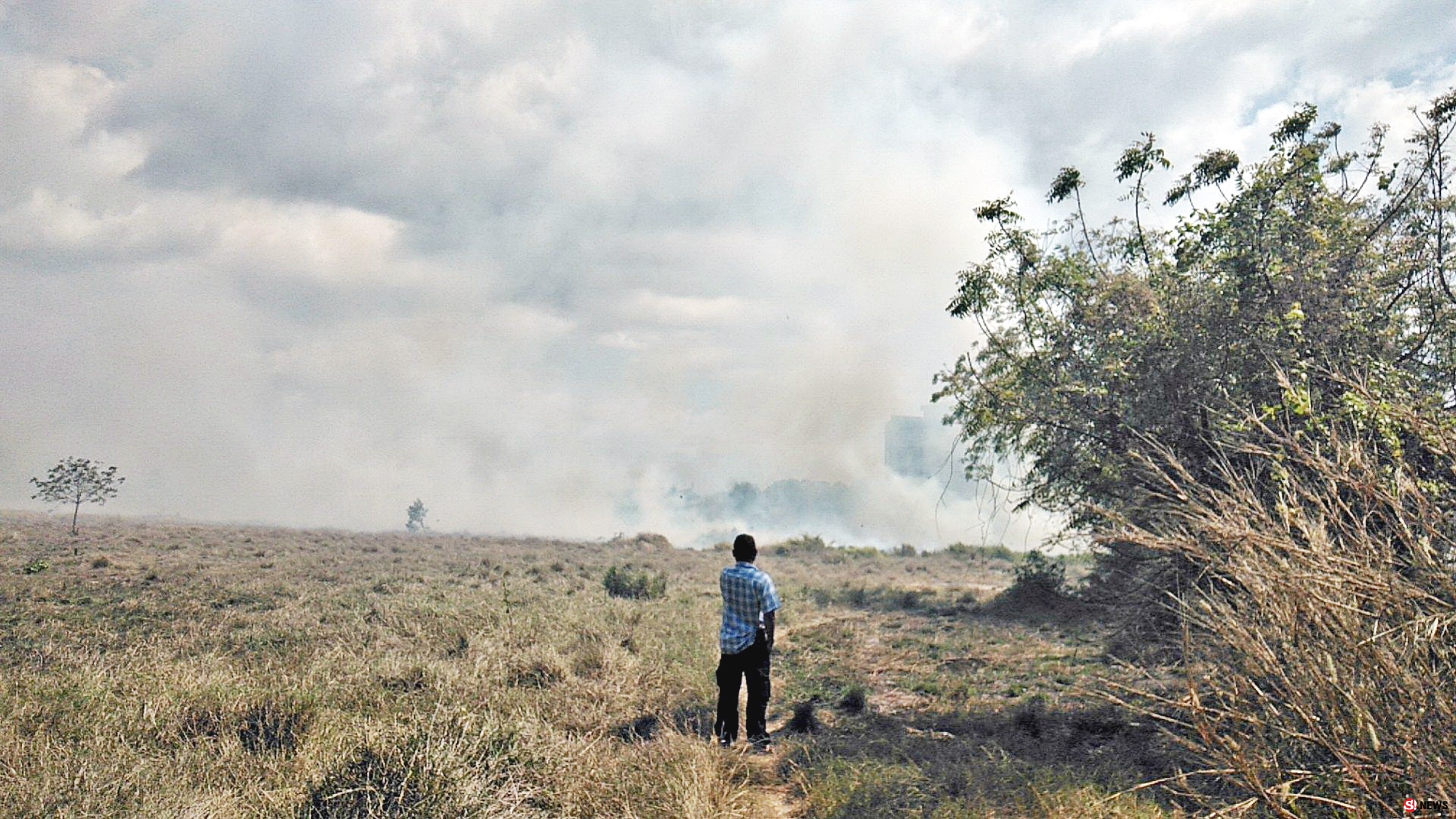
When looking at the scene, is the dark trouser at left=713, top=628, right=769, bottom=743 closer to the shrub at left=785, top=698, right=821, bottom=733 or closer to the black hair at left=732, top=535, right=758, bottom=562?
the black hair at left=732, top=535, right=758, bottom=562

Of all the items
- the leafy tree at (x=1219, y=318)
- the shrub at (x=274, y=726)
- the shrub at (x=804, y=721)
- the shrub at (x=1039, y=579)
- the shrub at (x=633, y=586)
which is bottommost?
the shrub at (x=804, y=721)

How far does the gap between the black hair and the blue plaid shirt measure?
17 cm

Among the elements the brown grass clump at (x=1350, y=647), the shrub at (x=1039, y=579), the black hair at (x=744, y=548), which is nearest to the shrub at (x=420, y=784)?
the black hair at (x=744, y=548)

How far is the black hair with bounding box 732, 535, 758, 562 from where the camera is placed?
809 centimetres

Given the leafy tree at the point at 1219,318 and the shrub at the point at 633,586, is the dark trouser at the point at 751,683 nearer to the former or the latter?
the leafy tree at the point at 1219,318

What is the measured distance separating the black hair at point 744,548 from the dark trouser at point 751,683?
777mm

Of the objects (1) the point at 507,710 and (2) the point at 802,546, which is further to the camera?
(2) the point at 802,546

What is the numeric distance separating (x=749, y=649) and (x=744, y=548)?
1044 mm

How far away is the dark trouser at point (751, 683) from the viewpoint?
25.9 ft

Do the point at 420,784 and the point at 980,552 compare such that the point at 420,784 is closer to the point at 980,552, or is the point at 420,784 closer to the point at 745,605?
the point at 745,605

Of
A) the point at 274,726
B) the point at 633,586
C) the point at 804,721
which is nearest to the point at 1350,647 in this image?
the point at 804,721

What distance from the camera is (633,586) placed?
21.5 metres

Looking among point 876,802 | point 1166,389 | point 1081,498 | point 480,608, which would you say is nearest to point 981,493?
point 1081,498

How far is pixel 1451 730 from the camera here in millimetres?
3508
